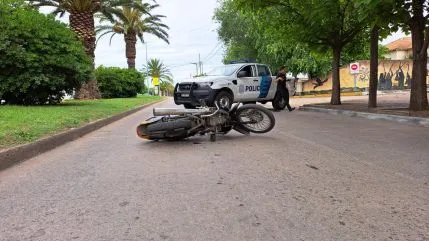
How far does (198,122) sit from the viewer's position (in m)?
9.41

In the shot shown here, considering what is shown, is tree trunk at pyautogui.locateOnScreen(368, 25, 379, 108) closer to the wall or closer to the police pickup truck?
the police pickup truck

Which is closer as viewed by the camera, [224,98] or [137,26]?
[224,98]

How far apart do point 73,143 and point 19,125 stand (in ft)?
4.00

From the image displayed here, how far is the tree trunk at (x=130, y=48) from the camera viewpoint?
47594 millimetres

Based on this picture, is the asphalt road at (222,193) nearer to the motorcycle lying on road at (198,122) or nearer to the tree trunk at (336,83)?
the motorcycle lying on road at (198,122)

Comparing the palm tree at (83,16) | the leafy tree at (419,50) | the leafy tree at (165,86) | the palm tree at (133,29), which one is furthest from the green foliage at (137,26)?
the leafy tree at (165,86)

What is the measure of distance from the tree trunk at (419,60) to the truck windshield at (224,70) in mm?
6450

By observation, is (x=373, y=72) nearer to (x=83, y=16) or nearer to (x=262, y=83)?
(x=262, y=83)

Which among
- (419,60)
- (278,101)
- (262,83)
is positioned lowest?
(278,101)

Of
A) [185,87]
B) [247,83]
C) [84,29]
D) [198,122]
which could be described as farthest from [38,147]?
[84,29]

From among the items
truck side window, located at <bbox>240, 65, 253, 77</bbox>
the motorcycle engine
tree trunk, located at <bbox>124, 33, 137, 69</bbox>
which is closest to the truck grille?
truck side window, located at <bbox>240, 65, 253, 77</bbox>

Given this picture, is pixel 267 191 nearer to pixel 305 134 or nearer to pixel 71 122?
pixel 305 134

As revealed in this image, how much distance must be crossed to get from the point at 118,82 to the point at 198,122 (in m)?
31.6

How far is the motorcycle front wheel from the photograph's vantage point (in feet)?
32.7
